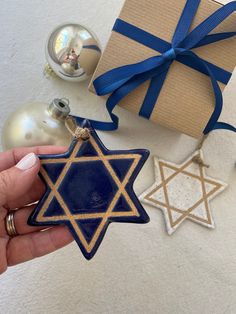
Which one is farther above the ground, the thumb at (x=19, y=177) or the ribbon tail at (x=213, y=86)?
the ribbon tail at (x=213, y=86)

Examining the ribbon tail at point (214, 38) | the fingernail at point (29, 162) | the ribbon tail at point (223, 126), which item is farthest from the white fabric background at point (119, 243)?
the fingernail at point (29, 162)

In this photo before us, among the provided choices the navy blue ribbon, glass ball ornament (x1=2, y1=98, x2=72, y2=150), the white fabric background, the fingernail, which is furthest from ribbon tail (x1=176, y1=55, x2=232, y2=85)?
the fingernail

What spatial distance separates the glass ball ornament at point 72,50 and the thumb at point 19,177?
0.93 feet

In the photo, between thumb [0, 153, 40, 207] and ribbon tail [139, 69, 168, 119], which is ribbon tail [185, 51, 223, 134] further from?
thumb [0, 153, 40, 207]

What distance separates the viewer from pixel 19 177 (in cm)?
57

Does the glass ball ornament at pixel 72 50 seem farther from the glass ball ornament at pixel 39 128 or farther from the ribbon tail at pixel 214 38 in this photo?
the ribbon tail at pixel 214 38

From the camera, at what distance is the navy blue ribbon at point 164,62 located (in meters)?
0.72

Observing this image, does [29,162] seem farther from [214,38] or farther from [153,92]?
[214,38]

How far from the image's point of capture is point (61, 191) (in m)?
0.56

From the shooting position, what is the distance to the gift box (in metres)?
0.73

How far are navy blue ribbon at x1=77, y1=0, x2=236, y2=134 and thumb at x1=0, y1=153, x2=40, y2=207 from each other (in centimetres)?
27

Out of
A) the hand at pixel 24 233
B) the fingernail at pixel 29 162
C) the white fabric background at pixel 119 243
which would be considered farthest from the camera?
the white fabric background at pixel 119 243

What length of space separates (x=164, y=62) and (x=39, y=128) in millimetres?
272

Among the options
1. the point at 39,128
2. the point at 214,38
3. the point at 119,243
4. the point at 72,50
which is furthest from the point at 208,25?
the point at 119,243
